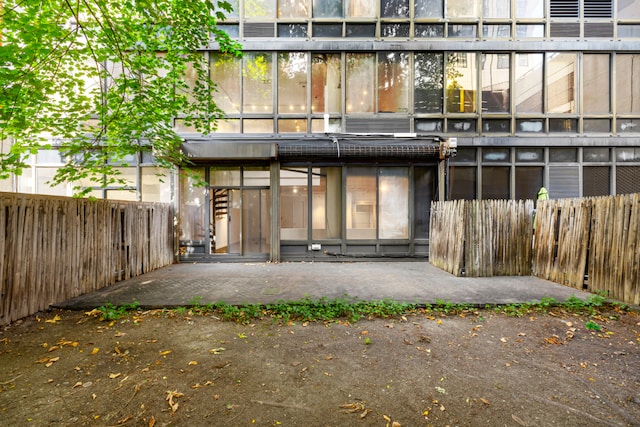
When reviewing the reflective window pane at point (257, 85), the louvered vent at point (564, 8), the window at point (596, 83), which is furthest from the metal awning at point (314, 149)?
the louvered vent at point (564, 8)

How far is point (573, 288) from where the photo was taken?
6531mm

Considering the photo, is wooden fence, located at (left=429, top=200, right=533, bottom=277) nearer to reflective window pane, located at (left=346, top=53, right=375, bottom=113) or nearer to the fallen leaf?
reflective window pane, located at (left=346, top=53, right=375, bottom=113)

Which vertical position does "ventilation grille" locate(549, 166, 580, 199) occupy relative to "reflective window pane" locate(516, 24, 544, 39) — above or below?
below

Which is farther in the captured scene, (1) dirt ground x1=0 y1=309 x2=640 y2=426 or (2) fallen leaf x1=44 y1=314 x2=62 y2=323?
(2) fallen leaf x1=44 y1=314 x2=62 y2=323

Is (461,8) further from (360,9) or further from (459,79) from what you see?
(360,9)

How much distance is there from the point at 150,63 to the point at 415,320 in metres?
7.97

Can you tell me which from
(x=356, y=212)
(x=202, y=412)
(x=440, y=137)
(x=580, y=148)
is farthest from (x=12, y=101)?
(x=580, y=148)

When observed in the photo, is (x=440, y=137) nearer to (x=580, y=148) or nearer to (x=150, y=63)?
(x=580, y=148)

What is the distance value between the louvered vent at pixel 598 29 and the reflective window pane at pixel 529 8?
1.77 m

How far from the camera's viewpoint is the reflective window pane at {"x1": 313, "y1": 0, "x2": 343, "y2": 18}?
10.6 metres

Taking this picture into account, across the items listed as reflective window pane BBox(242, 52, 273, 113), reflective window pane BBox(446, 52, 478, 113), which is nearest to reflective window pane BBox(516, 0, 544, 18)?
reflective window pane BBox(446, 52, 478, 113)

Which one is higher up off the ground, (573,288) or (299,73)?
(299,73)

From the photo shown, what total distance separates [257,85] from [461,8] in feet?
27.2

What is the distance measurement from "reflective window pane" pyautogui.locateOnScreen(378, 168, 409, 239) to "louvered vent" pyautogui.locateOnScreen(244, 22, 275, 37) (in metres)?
6.74
